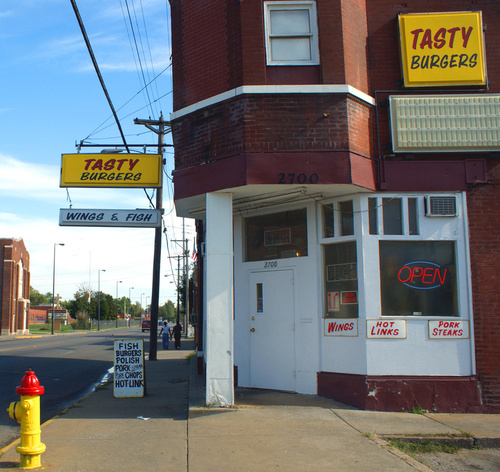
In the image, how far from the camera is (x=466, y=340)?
29.3 feet

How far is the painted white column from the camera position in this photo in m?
8.66

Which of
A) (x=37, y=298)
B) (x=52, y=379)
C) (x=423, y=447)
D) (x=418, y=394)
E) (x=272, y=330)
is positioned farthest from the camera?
(x=37, y=298)

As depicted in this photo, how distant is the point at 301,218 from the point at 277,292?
58.7 inches

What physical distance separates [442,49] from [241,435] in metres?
7.46

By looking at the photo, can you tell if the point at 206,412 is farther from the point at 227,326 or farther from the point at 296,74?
the point at 296,74

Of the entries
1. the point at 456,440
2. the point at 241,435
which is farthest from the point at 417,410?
the point at 241,435

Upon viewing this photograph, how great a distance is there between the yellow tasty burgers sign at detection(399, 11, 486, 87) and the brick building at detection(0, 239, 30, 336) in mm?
57319

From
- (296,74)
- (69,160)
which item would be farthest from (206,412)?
(69,160)

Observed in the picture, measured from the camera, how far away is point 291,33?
9.59 metres

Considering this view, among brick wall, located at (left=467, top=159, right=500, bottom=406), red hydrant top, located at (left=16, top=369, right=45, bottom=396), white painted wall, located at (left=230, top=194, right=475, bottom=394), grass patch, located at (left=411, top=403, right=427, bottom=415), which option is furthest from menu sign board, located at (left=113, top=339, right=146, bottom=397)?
brick wall, located at (left=467, top=159, right=500, bottom=406)

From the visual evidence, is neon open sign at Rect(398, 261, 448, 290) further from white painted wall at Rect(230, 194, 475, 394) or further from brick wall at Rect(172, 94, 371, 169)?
brick wall at Rect(172, 94, 371, 169)

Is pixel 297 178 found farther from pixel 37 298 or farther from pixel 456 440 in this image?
pixel 37 298

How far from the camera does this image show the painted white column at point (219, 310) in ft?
28.4

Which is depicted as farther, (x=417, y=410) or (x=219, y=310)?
(x=219, y=310)
